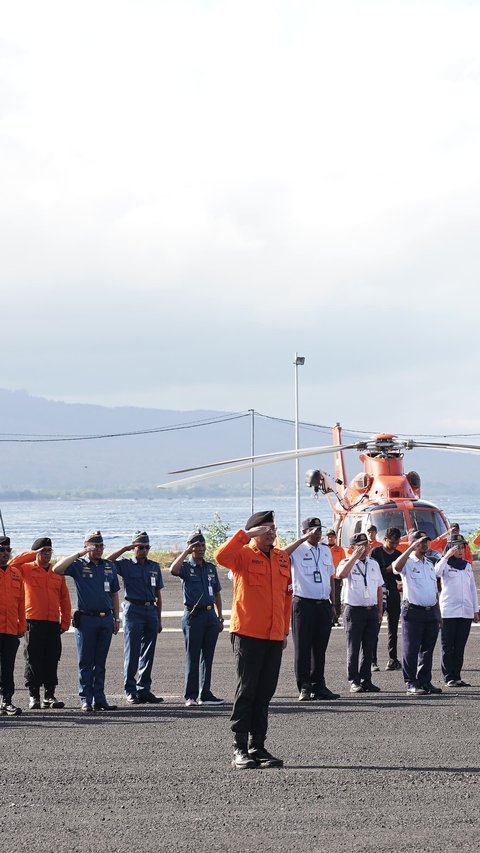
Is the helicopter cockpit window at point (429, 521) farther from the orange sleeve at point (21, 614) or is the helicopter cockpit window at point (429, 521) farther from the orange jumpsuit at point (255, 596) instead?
the orange jumpsuit at point (255, 596)

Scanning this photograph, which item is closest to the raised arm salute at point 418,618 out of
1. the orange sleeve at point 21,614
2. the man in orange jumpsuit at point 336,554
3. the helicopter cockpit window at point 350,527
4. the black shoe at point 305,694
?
the black shoe at point 305,694

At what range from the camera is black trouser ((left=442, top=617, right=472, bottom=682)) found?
568 inches

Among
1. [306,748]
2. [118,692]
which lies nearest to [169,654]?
[118,692]

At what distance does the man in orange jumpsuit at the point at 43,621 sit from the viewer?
12.9 m

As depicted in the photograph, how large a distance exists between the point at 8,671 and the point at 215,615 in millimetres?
2342

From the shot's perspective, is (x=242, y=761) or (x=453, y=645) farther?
(x=453, y=645)

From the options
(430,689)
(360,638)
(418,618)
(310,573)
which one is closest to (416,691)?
(430,689)

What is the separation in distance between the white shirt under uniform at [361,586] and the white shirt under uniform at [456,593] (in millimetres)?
823

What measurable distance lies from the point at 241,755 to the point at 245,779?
0.41m

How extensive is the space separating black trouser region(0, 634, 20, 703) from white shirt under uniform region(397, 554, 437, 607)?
4548mm

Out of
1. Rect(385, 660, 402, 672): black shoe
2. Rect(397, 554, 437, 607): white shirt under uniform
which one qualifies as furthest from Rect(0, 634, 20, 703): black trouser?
Rect(385, 660, 402, 672): black shoe

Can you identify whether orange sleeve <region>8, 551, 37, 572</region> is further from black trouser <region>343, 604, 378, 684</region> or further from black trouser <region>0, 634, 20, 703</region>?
black trouser <region>343, 604, 378, 684</region>

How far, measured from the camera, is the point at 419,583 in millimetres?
13984

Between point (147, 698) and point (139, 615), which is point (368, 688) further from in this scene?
point (139, 615)
